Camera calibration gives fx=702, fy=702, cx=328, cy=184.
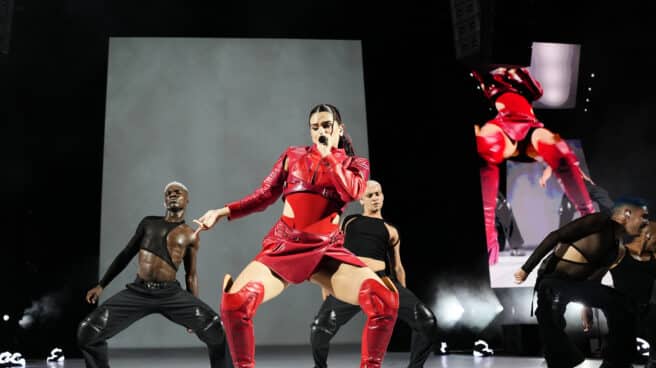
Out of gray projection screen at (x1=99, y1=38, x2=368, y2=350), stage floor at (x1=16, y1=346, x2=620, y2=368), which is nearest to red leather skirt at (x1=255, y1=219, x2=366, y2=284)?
stage floor at (x1=16, y1=346, x2=620, y2=368)

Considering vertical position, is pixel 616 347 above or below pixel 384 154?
below

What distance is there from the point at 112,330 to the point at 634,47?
6931 millimetres

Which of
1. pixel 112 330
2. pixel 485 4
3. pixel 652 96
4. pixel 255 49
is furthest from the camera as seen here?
pixel 255 49

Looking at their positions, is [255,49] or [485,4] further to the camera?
[255,49]

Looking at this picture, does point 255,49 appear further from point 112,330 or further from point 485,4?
point 112,330

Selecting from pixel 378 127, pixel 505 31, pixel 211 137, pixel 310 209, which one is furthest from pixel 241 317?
pixel 211 137

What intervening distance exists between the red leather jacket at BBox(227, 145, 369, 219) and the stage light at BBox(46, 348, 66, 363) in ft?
18.1

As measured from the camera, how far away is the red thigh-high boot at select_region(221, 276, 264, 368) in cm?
338

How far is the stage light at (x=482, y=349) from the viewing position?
8.49 metres

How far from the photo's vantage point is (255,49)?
32.1 feet

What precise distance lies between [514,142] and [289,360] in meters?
3.75

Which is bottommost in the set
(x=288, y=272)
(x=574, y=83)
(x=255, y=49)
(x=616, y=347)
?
(x=616, y=347)

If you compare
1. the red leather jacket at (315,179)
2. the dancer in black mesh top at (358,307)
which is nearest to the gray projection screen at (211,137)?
the dancer in black mesh top at (358,307)

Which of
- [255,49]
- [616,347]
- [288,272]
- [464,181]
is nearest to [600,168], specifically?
[464,181]
